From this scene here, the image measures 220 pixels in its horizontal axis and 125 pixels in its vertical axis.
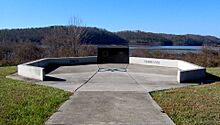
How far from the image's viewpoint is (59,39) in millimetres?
38719

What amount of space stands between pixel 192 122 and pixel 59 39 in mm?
34006

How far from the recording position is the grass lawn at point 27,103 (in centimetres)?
591

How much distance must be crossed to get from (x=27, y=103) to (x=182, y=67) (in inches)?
458

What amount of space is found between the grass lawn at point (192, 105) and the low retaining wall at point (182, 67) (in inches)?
79.6

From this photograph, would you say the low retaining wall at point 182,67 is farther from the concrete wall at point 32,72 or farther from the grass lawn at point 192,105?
the concrete wall at point 32,72

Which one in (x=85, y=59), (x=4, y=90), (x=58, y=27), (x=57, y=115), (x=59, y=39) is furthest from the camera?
(x=58, y=27)

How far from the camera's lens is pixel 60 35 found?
39.9 metres

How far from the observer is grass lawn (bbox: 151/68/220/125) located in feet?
19.7

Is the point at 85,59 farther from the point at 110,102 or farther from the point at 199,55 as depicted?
the point at 110,102

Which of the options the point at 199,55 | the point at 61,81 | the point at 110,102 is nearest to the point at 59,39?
the point at 199,55

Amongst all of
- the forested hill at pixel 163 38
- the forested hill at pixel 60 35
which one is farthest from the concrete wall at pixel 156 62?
the forested hill at pixel 163 38

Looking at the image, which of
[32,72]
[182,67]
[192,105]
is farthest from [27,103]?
[182,67]

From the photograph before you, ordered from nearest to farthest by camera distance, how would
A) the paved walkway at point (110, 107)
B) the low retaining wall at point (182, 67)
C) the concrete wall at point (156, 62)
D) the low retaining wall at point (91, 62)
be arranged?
1. the paved walkway at point (110, 107)
2. the low retaining wall at point (182, 67)
3. the low retaining wall at point (91, 62)
4. the concrete wall at point (156, 62)

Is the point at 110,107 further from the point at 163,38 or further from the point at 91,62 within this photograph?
the point at 163,38
